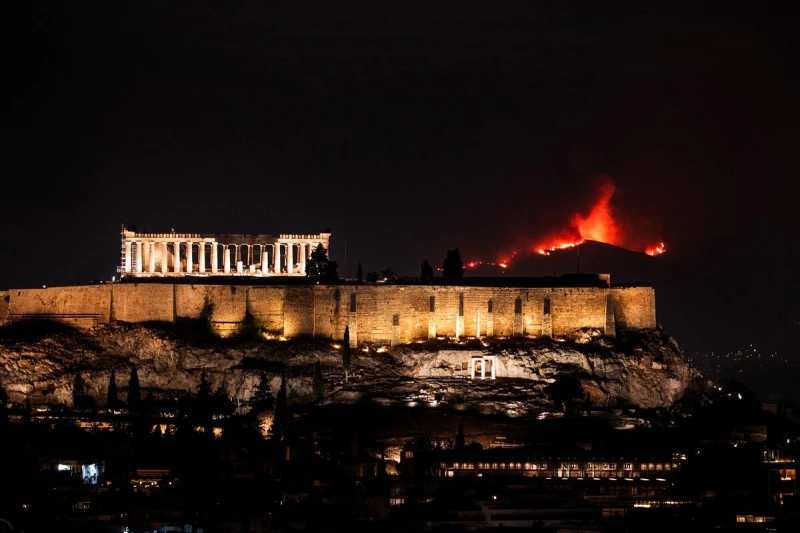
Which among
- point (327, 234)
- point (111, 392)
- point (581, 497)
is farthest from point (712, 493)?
point (327, 234)

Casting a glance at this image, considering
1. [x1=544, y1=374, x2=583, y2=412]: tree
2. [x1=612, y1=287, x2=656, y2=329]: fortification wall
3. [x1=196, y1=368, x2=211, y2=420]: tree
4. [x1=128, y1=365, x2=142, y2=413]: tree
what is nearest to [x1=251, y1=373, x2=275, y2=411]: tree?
[x1=196, y1=368, x2=211, y2=420]: tree

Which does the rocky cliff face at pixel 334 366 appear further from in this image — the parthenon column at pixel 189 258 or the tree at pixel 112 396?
the parthenon column at pixel 189 258

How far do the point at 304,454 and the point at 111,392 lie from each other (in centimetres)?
1285

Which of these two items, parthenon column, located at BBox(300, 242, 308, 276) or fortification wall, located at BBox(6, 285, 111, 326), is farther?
parthenon column, located at BBox(300, 242, 308, 276)

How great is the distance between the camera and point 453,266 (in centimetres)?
11075

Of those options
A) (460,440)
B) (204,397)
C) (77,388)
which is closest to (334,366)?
(204,397)

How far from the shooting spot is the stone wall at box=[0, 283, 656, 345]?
10312 centimetres

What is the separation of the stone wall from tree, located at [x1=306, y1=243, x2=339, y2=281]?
3.44 m

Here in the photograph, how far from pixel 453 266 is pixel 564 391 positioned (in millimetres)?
16838

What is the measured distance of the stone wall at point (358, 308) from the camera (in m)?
103

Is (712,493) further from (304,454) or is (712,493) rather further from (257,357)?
(257,357)

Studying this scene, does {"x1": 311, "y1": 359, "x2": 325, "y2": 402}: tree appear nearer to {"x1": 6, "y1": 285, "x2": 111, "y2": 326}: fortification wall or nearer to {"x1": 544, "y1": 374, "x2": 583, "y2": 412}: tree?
{"x1": 544, "y1": 374, "x2": 583, "y2": 412}: tree

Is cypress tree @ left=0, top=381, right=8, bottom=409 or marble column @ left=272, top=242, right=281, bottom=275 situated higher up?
marble column @ left=272, top=242, right=281, bottom=275

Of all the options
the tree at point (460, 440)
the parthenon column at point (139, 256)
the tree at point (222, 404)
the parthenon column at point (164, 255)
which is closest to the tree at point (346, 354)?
the tree at point (222, 404)
